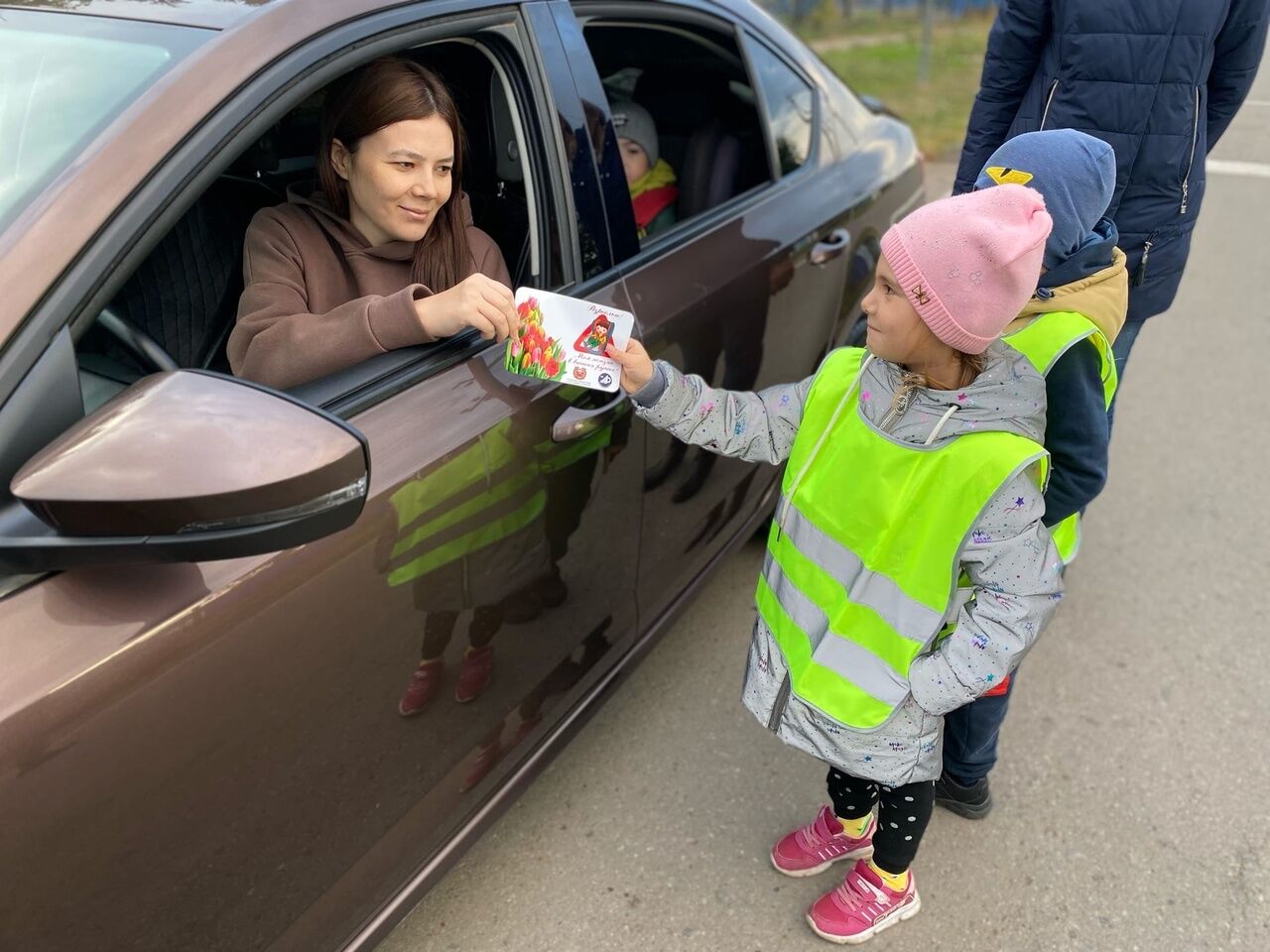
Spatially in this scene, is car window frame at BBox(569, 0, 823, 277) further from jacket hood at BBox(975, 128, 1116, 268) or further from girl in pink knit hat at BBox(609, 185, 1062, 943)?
jacket hood at BBox(975, 128, 1116, 268)

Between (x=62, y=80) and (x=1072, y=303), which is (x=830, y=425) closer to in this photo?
(x=1072, y=303)

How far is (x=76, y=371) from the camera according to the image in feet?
3.83

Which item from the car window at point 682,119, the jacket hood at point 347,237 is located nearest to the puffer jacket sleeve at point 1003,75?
the car window at point 682,119

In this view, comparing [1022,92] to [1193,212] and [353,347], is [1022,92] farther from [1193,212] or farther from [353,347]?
[353,347]

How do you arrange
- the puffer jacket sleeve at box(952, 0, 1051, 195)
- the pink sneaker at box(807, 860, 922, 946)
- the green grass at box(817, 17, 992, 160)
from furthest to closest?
1. the green grass at box(817, 17, 992, 160)
2. the puffer jacket sleeve at box(952, 0, 1051, 195)
3. the pink sneaker at box(807, 860, 922, 946)

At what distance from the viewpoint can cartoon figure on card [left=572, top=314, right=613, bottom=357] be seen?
161 cm

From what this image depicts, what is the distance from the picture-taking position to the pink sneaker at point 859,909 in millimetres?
1935

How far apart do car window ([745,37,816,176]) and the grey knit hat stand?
1.23ft

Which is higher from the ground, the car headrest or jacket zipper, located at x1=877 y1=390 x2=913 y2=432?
the car headrest

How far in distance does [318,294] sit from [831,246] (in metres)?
1.40

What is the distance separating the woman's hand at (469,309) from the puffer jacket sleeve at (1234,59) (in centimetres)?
168

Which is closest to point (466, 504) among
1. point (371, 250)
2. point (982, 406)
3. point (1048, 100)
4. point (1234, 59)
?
point (371, 250)

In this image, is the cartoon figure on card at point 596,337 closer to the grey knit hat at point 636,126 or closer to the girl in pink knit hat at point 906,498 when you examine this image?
the girl in pink knit hat at point 906,498

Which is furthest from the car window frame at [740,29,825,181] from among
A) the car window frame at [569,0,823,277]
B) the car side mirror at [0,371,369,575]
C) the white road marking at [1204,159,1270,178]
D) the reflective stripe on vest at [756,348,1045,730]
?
the white road marking at [1204,159,1270,178]
